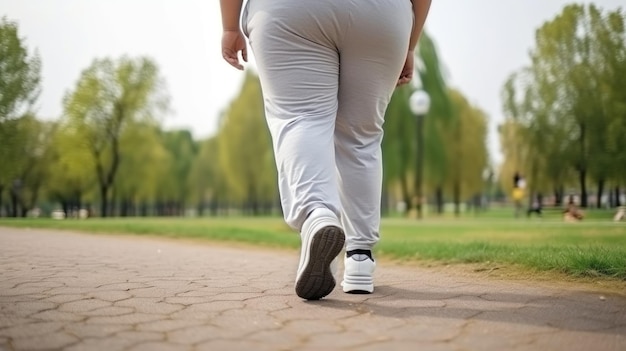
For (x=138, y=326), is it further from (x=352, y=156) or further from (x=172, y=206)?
(x=172, y=206)

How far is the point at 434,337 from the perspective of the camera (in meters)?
1.38

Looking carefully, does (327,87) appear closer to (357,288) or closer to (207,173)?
(357,288)

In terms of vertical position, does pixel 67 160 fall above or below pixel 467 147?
below

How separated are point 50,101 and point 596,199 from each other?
18.9 ft

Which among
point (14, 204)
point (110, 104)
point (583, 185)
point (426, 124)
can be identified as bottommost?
point (14, 204)

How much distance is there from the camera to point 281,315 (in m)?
1.66

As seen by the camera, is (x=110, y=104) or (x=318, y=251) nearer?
(x=318, y=251)

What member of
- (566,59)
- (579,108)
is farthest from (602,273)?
(566,59)

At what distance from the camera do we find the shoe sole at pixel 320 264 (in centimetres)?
169

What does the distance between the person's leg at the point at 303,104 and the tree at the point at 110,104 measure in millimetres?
21338

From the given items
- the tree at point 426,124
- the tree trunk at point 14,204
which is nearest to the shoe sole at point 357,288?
the tree trunk at point 14,204

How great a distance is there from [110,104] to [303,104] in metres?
23.1

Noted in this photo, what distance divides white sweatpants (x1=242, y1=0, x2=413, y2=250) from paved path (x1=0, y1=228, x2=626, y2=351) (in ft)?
1.21

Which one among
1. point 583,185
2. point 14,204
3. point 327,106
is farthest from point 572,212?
point 14,204
